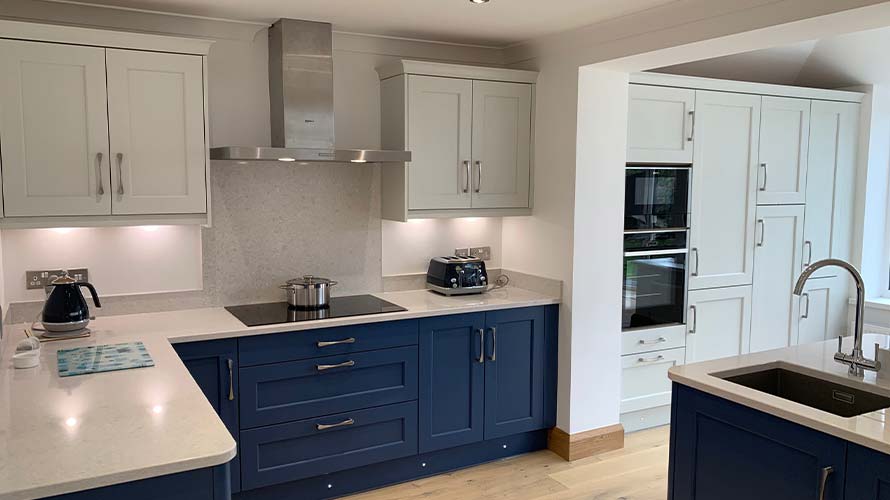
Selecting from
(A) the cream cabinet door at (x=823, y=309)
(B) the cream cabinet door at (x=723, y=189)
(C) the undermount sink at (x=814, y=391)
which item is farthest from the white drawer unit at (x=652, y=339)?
(C) the undermount sink at (x=814, y=391)

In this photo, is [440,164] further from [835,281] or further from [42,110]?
[835,281]

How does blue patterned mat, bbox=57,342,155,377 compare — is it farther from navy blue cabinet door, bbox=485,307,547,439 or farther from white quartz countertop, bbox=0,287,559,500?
navy blue cabinet door, bbox=485,307,547,439

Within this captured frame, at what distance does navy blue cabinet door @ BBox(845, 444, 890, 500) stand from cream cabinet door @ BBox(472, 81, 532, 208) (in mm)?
2378

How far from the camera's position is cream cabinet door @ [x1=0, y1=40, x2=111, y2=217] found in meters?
2.83

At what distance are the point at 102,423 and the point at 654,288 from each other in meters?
3.19

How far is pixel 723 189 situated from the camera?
438 cm

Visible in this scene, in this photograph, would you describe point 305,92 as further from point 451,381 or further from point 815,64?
point 815,64

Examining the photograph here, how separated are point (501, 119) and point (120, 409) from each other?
2596 mm

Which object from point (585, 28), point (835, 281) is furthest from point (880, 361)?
point (835, 281)

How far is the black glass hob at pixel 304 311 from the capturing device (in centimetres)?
327

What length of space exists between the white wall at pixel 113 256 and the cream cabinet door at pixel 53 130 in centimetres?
33

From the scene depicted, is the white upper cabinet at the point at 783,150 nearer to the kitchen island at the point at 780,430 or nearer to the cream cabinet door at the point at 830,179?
the cream cabinet door at the point at 830,179

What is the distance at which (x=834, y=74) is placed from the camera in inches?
192

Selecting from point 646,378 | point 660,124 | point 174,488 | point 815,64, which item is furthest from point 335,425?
point 815,64
